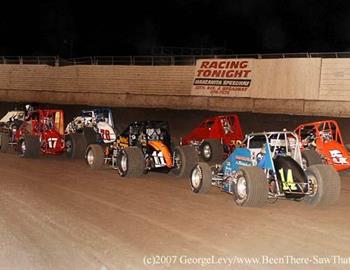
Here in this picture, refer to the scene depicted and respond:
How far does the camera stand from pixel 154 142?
13.3 m

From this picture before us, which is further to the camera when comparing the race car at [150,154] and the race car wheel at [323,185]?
the race car at [150,154]

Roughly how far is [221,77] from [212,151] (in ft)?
36.7

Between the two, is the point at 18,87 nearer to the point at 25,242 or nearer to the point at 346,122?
the point at 346,122

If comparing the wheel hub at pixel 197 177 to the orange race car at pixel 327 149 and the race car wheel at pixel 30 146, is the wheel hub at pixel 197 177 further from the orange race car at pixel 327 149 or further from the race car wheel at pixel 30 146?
the race car wheel at pixel 30 146

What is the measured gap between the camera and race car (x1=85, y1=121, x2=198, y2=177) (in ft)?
42.5

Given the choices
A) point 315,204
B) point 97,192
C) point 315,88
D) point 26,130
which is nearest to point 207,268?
point 315,204

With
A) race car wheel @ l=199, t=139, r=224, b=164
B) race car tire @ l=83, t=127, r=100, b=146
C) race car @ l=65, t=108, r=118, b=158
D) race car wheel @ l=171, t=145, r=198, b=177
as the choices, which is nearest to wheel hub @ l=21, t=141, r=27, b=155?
race car @ l=65, t=108, r=118, b=158

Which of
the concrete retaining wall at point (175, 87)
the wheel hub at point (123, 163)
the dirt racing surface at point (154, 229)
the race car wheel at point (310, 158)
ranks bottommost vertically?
the dirt racing surface at point (154, 229)

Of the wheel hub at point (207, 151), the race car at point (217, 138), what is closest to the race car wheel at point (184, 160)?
the race car at point (217, 138)

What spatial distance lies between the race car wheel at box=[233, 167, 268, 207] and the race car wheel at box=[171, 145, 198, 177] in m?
3.55

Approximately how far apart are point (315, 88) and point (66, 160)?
11.5 m

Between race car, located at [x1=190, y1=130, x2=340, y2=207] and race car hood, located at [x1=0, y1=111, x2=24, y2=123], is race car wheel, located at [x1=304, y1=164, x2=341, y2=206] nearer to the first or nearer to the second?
race car, located at [x1=190, y1=130, x2=340, y2=207]

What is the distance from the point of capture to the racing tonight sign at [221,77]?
26.0 meters

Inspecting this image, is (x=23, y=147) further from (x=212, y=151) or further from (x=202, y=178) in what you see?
(x=202, y=178)
